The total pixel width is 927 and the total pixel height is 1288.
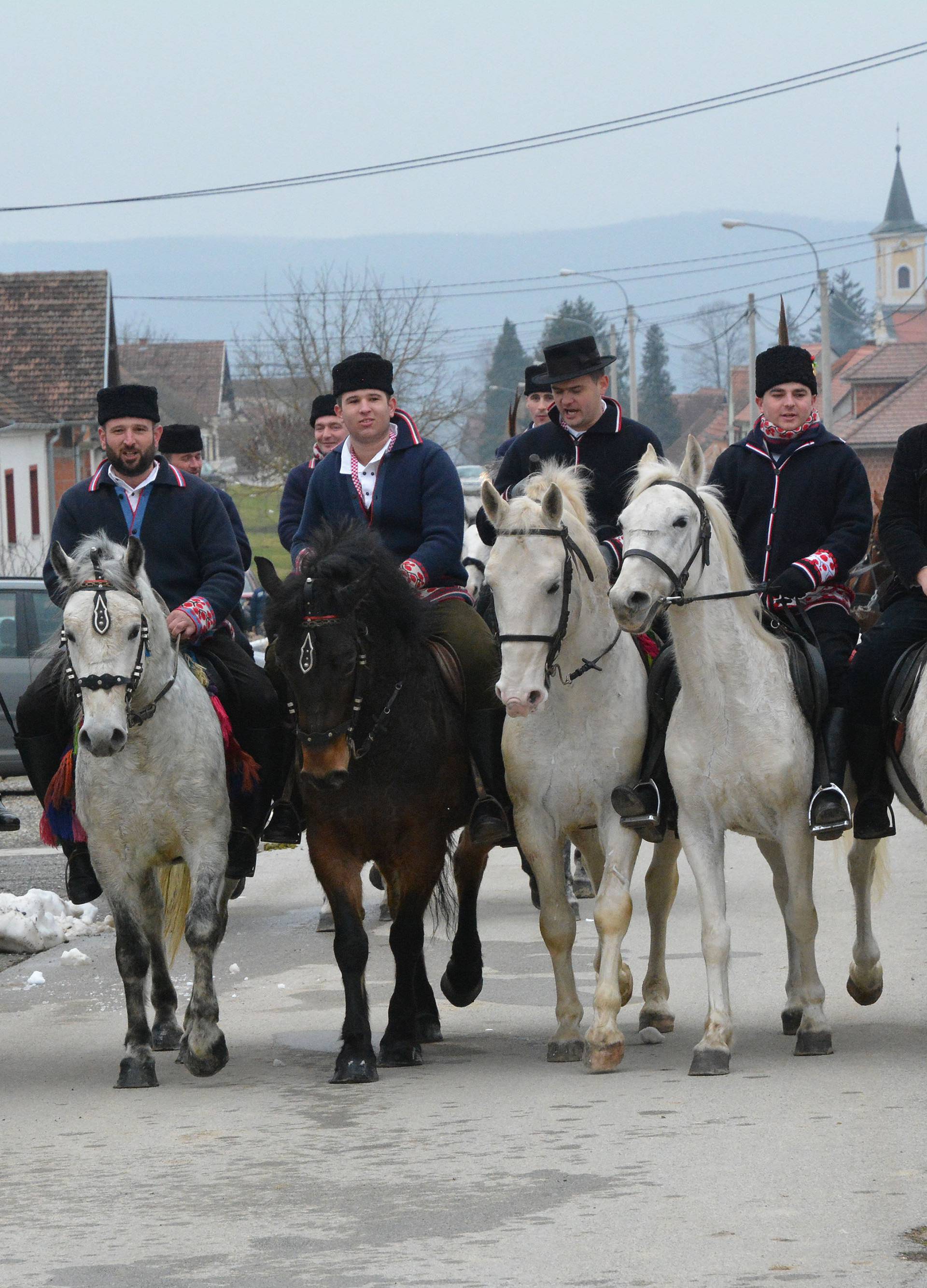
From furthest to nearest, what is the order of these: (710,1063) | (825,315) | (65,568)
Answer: (825,315), (65,568), (710,1063)

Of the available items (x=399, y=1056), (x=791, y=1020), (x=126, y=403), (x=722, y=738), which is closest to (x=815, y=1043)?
(x=791, y=1020)

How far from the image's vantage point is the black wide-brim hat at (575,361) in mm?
8570

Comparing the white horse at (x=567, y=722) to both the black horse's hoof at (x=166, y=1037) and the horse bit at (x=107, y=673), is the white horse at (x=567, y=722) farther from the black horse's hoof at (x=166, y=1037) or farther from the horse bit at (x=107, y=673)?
the black horse's hoof at (x=166, y=1037)

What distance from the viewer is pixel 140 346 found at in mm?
105188

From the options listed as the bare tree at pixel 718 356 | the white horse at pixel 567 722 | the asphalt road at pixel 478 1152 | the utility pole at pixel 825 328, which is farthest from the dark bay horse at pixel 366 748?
the bare tree at pixel 718 356

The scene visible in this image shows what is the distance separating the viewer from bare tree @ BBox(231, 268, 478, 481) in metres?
47.4

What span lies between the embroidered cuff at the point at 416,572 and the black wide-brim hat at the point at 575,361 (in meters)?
1.20

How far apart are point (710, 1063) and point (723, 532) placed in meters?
2.07

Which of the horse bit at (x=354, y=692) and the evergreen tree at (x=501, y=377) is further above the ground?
the evergreen tree at (x=501, y=377)

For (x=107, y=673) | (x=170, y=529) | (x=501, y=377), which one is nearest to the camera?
(x=107, y=673)

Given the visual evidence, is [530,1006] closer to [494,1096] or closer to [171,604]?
[494,1096]

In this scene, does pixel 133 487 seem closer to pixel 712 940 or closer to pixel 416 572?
pixel 416 572

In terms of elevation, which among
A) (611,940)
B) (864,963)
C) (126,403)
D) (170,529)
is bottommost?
(864,963)

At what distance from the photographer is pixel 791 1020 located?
26.1ft
